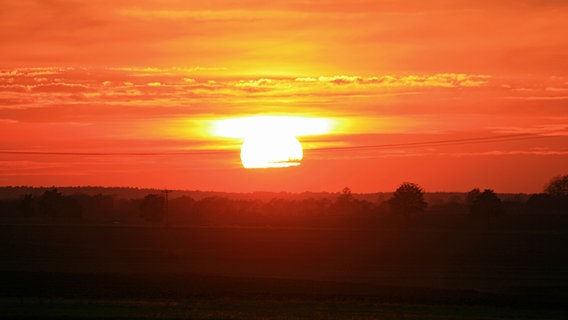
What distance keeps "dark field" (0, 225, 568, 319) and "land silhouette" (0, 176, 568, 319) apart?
0.12 m

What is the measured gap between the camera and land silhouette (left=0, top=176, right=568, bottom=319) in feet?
133

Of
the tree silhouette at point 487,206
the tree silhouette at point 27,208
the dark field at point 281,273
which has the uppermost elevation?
the tree silhouette at point 27,208

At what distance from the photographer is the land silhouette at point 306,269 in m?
40.6

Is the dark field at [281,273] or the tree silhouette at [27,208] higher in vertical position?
the tree silhouette at [27,208]

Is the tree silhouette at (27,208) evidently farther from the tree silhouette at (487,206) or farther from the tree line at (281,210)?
the tree silhouette at (487,206)

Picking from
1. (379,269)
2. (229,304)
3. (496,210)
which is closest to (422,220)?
(496,210)

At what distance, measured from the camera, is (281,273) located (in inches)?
2638

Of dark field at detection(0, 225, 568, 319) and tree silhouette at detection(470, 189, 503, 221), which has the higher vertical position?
tree silhouette at detection(470, 189, 503, 221)

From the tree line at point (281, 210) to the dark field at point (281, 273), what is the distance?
1390 cm

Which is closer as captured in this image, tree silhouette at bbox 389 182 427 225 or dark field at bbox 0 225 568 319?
dark field at bbox 0 225 568 319

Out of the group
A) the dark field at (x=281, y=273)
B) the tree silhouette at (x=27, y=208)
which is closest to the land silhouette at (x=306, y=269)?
the dark field at (x=281, y=273)

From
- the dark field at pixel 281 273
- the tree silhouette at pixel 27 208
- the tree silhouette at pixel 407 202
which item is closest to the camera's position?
the dark field at pixel 281 273

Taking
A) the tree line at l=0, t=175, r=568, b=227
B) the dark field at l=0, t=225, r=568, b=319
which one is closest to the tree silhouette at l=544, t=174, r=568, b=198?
the tree line at l=0, t=175, r=568, b=227

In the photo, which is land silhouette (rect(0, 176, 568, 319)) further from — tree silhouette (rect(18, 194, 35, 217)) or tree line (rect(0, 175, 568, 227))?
tree silhouette (rect(18, 194, 35, 217))
